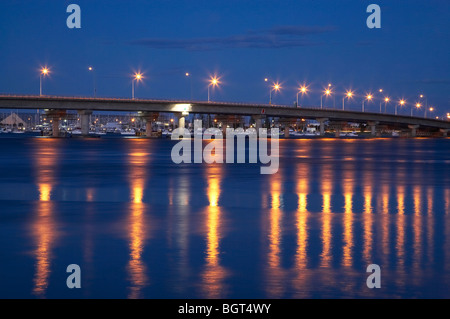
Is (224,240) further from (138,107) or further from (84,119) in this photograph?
(84,119)

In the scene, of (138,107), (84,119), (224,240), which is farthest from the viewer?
(84,119)

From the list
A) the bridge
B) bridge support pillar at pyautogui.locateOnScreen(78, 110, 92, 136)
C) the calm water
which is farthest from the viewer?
bridge support pillar at pyautogui.locateOnScreen(78, 110, 92, 136)

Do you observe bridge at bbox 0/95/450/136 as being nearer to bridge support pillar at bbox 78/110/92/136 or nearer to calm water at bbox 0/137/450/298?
bridge support pillar at bbox 78/110/92/136

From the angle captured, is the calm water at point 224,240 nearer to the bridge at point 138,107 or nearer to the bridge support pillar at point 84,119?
the bridge at point 138,107

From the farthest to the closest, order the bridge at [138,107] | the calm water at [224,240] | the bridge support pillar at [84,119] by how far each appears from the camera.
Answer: the bridge support pillar at [84,119] → the bridge at [138,107] → the calm water at [224,240]

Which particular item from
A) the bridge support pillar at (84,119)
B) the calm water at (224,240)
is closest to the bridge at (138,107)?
the bridge support pillar at (84,119)

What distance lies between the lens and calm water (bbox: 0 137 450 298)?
11672mm

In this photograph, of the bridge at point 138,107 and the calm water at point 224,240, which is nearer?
the calm water at point 224,240

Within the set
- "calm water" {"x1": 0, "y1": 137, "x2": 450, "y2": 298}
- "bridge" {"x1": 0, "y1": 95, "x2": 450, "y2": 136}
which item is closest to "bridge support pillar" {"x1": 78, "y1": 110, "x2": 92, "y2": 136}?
"bridge" {"x1": 0, "y1": 95, "x2": 450, "y2": 136}

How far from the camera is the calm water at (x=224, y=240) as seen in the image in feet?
38.3

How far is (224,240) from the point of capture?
1606cm

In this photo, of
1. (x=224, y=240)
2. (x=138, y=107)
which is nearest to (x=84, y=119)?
(x=138, y=107)

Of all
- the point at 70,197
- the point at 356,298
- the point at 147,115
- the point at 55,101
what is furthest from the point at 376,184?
the point at 147,115

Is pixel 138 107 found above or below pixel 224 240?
above
